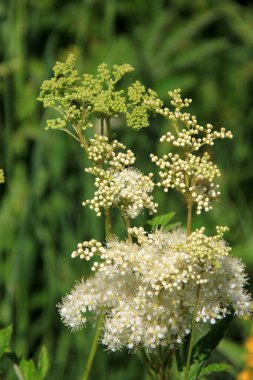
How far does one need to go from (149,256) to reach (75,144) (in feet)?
8.14

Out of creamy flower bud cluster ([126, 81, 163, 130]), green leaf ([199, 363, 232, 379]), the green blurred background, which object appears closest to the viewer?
creamy flower bud cluster ([126, 81, 163, 130])

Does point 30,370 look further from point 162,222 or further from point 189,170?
point 189,170

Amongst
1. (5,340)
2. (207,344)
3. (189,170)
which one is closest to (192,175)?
(189,170)

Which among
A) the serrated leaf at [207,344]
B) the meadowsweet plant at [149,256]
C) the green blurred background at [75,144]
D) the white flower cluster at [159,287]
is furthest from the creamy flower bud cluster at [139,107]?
the green blurred background at [75,144]

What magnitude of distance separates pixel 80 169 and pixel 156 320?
7.61 feet

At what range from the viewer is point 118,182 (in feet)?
6.42

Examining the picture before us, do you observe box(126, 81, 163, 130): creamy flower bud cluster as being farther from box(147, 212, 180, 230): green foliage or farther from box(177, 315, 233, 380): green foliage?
box(177, 315, 233, 380): green foliage

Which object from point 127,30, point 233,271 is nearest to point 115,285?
point 233,271

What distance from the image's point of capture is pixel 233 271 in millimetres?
2023

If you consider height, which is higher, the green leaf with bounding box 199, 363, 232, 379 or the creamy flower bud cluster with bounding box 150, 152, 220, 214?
the creamy flower bud cluster with bounding box 150, 152, 220, 214

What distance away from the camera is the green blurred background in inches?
158

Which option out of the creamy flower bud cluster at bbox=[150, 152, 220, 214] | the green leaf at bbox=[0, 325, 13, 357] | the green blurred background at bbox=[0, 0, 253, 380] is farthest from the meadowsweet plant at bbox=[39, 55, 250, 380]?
the green blurred background at bbox=[0, 0, 253, 380]

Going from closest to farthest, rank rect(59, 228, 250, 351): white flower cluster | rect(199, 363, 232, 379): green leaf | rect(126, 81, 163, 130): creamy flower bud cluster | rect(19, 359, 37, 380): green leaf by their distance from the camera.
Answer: rect(59, 228, 250, 351): white flower cluster
rect(126, 81, 163, 130): creamy flower bud cluster
rect(199, 363, 232, 379): green leaf
rect(19, 359, 37, 380): green leaf

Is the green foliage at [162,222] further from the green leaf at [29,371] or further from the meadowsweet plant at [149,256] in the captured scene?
the green leaf at [29,371]
